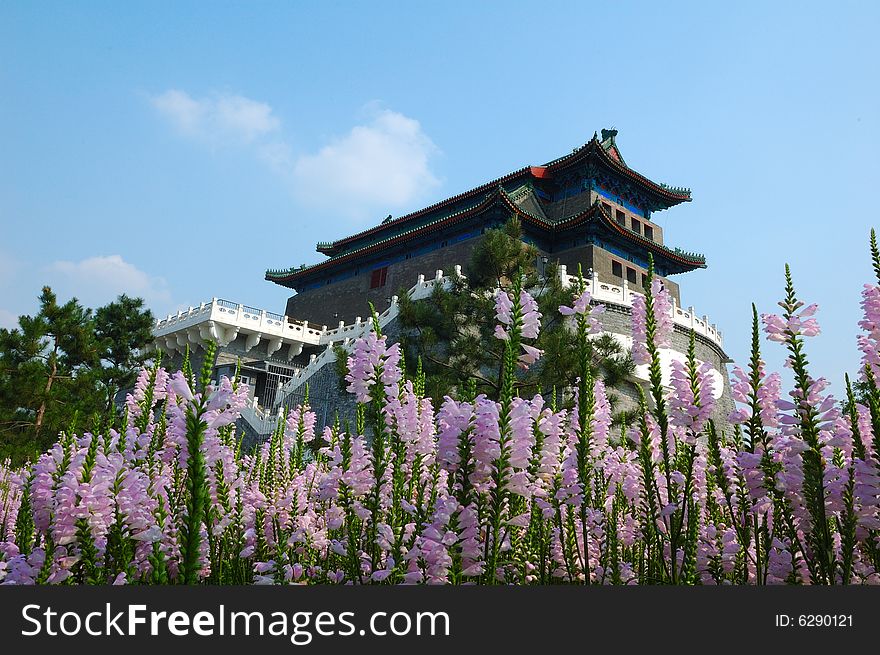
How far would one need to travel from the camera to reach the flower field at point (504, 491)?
2.60 m

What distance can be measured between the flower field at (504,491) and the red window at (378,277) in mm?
29236

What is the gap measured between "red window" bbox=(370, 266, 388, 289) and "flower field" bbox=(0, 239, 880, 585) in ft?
95.9

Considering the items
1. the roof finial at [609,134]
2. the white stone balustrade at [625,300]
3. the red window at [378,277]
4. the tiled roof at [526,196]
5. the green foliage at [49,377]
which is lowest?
the green foliage at [49,377]

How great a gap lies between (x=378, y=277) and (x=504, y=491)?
3134cm

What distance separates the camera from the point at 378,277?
33.6 m

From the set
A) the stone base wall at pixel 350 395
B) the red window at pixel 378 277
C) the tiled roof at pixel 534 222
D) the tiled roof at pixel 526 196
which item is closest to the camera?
the stone base wall at pixel 350 395

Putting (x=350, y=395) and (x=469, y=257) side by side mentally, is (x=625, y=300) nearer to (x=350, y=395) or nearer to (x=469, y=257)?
(x=469, y=257)

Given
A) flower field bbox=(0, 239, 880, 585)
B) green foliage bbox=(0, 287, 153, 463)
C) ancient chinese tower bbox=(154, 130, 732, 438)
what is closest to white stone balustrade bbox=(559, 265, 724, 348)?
ancient chinese tower bbox=(154, 130, 732, 438)

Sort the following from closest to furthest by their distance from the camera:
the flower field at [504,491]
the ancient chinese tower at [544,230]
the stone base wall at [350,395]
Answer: the flower field at [504,491], the stone base wall at [350,395], the ancient chinese tower at [544,230]

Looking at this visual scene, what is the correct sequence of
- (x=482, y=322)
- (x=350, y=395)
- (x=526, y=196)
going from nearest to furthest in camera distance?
(x=482, y=322)
(x=350, y=395)
(x=526, y=196)

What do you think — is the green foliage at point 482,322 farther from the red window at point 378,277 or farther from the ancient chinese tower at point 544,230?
the red window at point 378,277

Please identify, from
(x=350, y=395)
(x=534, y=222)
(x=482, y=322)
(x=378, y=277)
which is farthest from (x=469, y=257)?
(x=482, y=322)

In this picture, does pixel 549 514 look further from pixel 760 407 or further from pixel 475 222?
pixel 475 222

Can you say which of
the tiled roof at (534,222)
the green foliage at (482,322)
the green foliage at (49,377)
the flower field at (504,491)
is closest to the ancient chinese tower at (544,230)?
the tiled roof at (534,222)
